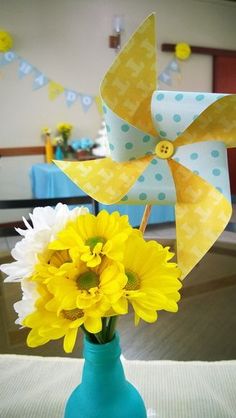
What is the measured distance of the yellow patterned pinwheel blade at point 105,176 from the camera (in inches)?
19.6

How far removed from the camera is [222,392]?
54cm

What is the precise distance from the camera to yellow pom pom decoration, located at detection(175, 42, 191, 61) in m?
3.39

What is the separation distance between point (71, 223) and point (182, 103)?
0.24 m

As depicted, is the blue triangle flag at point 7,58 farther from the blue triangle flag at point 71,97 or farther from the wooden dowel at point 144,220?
the wooden dowel at point 144,220

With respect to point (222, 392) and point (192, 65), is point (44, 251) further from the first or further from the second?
point (192, 65)

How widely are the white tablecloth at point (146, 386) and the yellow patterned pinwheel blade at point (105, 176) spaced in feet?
1.04

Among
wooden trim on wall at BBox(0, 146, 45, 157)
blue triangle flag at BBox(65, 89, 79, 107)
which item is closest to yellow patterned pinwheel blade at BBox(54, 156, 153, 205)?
wooden trim on wall at BBox(0, 146, 45, 157)

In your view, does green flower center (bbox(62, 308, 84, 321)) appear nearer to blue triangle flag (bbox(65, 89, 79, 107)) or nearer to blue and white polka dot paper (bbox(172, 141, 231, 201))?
blue and white polka dot paper (bbox(172, 141, 231, 201))

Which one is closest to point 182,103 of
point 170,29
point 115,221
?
point 115,221

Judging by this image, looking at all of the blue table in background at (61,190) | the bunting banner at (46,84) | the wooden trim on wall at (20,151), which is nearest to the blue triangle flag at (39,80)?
the bunting banner at (46,84)

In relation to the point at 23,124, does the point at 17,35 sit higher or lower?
higher

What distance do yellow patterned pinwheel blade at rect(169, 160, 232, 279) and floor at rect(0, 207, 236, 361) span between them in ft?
1.26

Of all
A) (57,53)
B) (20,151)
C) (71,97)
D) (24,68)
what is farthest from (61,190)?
(57,53)

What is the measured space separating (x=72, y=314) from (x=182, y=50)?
3574mm
